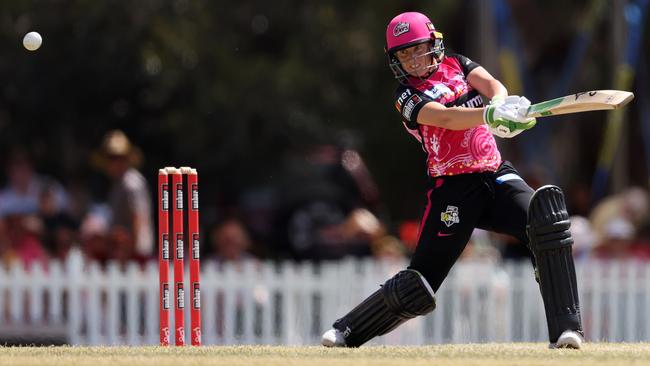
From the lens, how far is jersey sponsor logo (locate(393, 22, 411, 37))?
792 cm

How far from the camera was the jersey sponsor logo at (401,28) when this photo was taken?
26.0ft

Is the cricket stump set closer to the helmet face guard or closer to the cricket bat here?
the helmet face guard

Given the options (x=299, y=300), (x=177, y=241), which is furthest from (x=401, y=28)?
(x=299, y=300)

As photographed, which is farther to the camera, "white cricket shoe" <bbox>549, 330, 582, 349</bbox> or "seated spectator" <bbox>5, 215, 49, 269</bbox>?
"seated spectator" <bbox>5, 215, 49, 269</bbox>

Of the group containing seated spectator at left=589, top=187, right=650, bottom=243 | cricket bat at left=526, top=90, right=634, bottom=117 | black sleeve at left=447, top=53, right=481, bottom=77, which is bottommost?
seated spectator at left=589, top=187, right=650, bottom=243

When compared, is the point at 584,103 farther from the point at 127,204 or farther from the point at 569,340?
the point at 127,204

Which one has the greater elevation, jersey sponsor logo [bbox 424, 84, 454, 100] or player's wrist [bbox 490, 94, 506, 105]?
jersey sponsor logo [bbox 424, 84, 454, 100]

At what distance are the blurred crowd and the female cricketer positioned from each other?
505 cm

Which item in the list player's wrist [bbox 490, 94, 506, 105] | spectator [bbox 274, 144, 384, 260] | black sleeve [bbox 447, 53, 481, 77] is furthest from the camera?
spectator [bbox 274, 144, 384, 260]

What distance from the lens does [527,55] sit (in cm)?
1711

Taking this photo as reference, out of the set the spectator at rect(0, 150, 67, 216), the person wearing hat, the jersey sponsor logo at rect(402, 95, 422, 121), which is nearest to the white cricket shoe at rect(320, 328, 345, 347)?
the jersey sponsor logo at rect(402, 95, 422, 121)

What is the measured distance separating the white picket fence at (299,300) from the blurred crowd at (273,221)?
0.28 meters

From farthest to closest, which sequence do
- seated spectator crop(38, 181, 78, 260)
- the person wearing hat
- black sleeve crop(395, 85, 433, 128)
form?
seated spectator crop(38, 181, 78, 260), the person wearing hat, black sleeve crop(395, 85, 433, 128)

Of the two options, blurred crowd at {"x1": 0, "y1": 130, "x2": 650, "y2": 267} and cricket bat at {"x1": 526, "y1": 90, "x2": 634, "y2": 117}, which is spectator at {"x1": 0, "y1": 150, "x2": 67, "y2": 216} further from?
cricket bat at {"x1": 526, "y1": 90, "x2": 634, "y2": 117}
